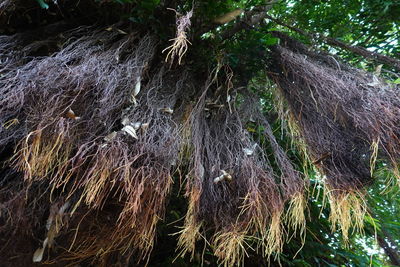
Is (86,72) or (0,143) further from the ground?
(86,72)

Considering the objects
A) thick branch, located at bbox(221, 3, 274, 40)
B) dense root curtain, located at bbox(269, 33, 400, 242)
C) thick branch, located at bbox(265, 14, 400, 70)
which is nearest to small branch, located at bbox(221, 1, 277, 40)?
thick branch, located at bbox(221, 3, 274, 40)

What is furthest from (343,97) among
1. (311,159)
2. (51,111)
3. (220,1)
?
(51,111)

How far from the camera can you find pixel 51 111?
1110 mm

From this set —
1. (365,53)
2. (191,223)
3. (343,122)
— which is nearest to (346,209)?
(343,122)

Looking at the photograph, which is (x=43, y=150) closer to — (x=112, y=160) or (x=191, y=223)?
(x=112, y=160)

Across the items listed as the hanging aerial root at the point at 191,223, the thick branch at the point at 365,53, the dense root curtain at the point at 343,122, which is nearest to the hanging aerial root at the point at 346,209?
the dense root curtain at the point at 343,122

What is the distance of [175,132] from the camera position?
140cm

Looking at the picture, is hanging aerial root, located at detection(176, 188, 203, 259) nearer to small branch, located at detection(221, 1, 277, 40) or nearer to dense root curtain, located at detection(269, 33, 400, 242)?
dense root curtain, located at detection(269, 33, 400, 242)

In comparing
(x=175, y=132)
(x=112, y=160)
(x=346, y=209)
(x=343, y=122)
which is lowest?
(x=346, y=209)

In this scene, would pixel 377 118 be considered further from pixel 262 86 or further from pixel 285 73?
pixel 262 86

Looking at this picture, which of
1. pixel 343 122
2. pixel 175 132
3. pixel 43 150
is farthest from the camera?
pixel 343 122

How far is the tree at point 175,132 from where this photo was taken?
1140 mm

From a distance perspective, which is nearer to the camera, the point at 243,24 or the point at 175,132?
the point at 175,132

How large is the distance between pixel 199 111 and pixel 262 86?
661 millimetres
